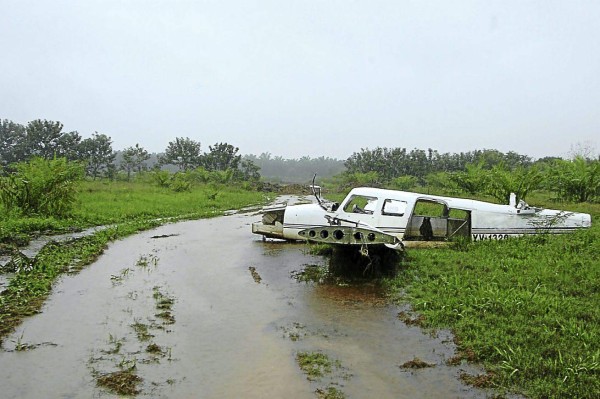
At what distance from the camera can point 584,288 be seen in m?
7.27

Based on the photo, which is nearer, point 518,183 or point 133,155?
point 518,183

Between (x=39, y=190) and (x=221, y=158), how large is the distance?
44799 mm

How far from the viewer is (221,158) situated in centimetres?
5994

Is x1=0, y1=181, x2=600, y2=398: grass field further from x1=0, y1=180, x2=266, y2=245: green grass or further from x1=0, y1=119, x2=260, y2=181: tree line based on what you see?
x1=0, y1=119, x2=260, y2=181: tree line

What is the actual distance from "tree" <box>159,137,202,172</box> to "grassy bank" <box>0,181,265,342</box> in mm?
33886

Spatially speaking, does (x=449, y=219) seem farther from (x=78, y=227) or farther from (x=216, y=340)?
(x=78, y=227)

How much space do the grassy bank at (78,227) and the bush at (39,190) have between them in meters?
0.70

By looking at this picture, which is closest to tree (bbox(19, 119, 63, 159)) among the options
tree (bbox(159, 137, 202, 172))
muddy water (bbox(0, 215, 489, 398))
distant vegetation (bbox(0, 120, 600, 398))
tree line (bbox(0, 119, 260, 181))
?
tree line (bbox(0, 119, 260, 181))

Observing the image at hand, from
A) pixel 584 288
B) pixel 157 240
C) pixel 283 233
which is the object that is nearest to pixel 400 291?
pixel 584 288

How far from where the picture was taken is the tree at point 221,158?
60.0 m

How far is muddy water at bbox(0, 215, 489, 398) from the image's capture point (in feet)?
15.8

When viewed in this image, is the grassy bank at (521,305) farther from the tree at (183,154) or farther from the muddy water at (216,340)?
the tree at (183,154)

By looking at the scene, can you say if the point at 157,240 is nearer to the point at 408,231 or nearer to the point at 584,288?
the point at 408,231

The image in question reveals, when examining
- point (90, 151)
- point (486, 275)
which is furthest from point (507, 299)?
point (90, 151)
